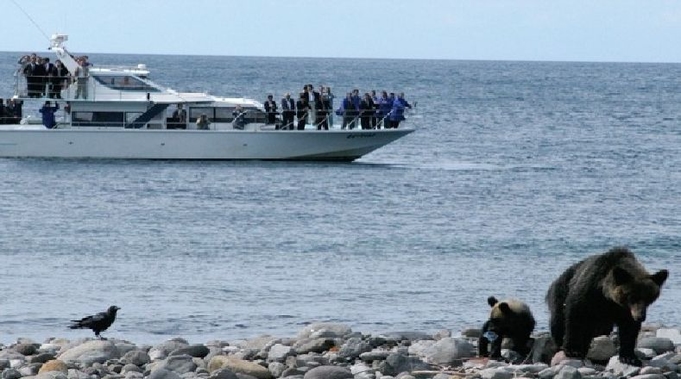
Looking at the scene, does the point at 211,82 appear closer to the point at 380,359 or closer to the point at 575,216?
the point at 575,216

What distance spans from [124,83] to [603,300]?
3504 centimetres

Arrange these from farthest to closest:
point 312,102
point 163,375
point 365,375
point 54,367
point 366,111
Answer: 1. point 312,102
2. point 366,111
3. point 54,367
4. point 365,375
5. point 163,375

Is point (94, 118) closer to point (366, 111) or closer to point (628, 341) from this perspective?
point (366, 111)

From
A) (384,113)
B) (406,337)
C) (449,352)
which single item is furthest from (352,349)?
(384,113)

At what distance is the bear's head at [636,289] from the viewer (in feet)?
39.9

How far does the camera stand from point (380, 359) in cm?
1361

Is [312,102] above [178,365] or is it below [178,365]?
above

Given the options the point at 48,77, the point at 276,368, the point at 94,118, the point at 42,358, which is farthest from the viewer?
the point at 48,77

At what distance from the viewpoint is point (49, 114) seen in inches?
1797

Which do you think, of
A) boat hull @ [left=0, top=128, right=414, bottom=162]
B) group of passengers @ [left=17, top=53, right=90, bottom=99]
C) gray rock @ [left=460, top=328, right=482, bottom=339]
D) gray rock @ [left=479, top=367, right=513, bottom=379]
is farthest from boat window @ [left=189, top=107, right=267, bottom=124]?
gray rock @ [left=479, top=367, right=513, bottom=379]

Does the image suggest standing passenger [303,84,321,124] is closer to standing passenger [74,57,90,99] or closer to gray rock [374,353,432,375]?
standing passenger [74,57,90,99]

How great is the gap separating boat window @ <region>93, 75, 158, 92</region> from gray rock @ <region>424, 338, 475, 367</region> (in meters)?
33.3

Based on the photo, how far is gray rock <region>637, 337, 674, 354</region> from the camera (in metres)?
13.9

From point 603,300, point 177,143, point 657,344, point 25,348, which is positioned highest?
point 603,300
